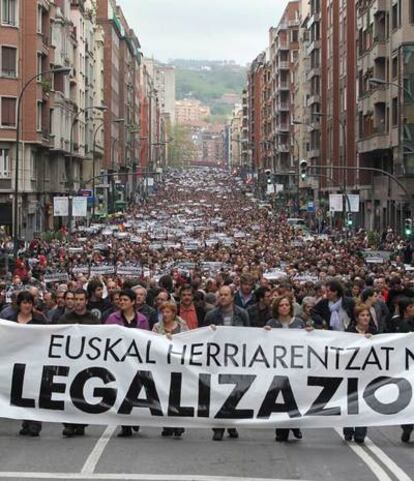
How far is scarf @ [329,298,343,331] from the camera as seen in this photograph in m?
15.0

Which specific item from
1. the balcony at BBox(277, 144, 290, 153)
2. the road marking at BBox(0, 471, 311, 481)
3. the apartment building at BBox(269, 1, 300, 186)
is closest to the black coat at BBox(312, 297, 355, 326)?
the road marking at BBox(0, 471, 311, 481)

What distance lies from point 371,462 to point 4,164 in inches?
2027

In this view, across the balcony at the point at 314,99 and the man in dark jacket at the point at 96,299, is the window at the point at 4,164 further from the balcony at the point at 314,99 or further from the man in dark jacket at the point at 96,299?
the balcony at the point at 314,99

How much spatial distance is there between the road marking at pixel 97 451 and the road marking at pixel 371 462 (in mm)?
2438

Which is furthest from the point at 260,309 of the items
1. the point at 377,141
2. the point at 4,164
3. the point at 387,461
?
the point at 377,141

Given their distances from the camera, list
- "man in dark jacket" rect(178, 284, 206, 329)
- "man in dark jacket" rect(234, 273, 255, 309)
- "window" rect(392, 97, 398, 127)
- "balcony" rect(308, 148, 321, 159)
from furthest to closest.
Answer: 1. "balcony" rect(308, 148, 321, 159)
2. "window" rect(392, 97, 398, 127)
3. "man in dark jacket" rect(234, 273, 255, 309)
4. "man in dark jacket" rect(178, 284, 206, 329)

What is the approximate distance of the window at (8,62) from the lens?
61.6 m

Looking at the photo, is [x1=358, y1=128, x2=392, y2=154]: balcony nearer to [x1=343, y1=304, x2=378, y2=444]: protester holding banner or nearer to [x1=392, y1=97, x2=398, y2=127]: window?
[x1=392, y1=97, x2=398, y2=127]: window

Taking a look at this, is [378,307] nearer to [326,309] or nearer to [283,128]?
[326,309]

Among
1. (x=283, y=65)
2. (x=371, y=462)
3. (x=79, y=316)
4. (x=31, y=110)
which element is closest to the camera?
(x=371, y=462)

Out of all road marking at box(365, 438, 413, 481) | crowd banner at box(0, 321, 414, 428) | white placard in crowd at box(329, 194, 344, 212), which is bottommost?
road marking at box(365, 438, 413, 481)

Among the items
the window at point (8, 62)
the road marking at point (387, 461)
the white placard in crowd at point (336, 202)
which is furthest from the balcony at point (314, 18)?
the road marking at point (387, 461)

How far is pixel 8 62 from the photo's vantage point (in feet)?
203

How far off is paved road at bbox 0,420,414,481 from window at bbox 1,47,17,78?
50.4 meters
